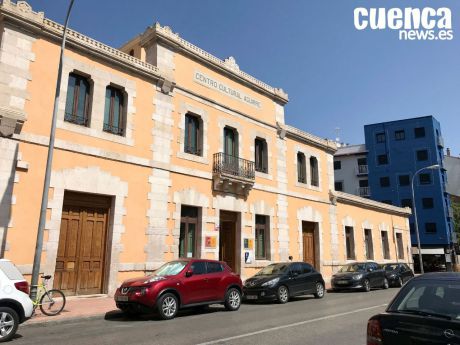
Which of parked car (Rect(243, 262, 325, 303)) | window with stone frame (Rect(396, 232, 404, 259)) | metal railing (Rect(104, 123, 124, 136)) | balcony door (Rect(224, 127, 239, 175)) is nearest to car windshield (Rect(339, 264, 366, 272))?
parked car (Rect(243, 262, 325, 303))

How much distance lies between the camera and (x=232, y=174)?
18875 mm

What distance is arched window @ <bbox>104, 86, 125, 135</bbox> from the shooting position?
15008mm

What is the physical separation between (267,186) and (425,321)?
689 inches

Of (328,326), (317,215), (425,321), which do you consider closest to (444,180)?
(317,215)

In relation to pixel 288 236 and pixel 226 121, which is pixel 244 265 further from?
pixel 226 121

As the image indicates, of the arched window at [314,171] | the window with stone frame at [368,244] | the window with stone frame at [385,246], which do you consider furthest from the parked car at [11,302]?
the window with stone frame at [385,246]

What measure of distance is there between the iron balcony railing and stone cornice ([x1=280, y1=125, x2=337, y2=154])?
447 cm

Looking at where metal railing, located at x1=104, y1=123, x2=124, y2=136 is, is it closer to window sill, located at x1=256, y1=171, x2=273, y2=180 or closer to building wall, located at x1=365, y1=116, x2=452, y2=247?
window sill, located at x1=256, y1=171, x2=273, y2=180

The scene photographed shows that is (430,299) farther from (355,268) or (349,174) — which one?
(349,174)

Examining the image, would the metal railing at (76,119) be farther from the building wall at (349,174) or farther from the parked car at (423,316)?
the building wall at (349,174)

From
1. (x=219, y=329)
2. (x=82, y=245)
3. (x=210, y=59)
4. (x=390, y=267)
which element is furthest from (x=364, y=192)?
(x=219, y=329)

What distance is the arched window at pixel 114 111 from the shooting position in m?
15.0

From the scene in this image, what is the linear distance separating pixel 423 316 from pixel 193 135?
1528cm

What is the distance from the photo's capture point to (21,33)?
12.9m
